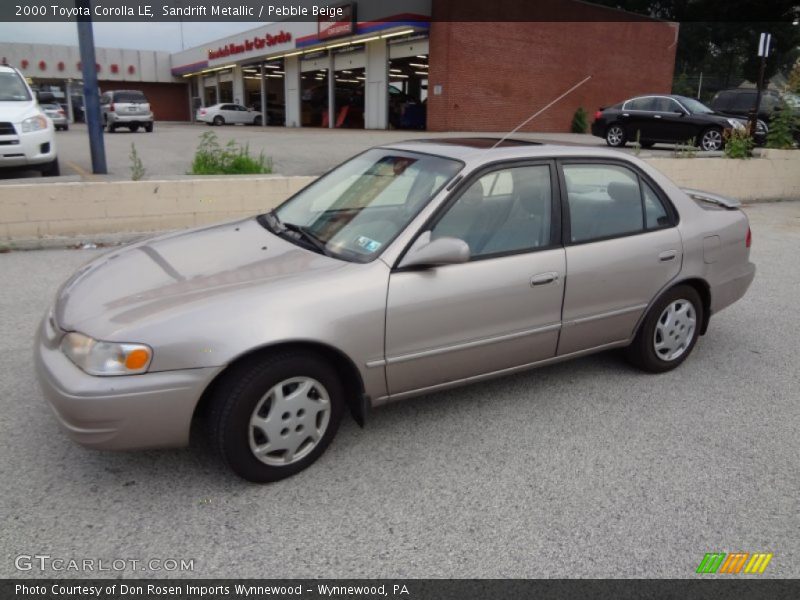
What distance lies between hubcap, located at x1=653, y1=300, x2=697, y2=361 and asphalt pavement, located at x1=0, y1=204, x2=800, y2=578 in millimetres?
232

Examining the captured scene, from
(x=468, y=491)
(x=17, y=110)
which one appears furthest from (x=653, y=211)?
(x=17, y=110)

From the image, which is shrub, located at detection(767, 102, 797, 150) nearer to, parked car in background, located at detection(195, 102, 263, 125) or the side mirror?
the side mirror

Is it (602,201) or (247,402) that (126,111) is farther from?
(247,402)

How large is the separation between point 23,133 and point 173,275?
796 centimetres

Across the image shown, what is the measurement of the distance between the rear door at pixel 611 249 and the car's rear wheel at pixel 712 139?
582 inches

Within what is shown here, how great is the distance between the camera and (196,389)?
9.09 ft

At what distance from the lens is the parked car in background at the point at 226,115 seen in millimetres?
41531

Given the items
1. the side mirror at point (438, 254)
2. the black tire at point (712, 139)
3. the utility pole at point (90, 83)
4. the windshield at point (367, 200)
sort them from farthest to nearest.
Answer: the black tire at point (712, 139) < the utility pole at point (90, 83) < the windshield at point (367, 200) < the side mirror at point (438, 254)

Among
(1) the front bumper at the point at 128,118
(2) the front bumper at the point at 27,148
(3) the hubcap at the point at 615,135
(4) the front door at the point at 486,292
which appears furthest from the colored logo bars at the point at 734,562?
Result: (1) the front bumper at the point at 128,118

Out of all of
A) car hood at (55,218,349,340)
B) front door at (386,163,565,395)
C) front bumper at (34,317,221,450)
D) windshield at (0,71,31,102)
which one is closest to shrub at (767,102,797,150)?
front door at (386,163,565,395)

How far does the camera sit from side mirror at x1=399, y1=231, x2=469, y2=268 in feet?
10.4

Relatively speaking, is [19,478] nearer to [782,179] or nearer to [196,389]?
[196,389]

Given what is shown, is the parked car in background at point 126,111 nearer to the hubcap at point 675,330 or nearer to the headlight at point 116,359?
the hubcap at point 675,330

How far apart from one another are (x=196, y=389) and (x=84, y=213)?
5.96 meters
